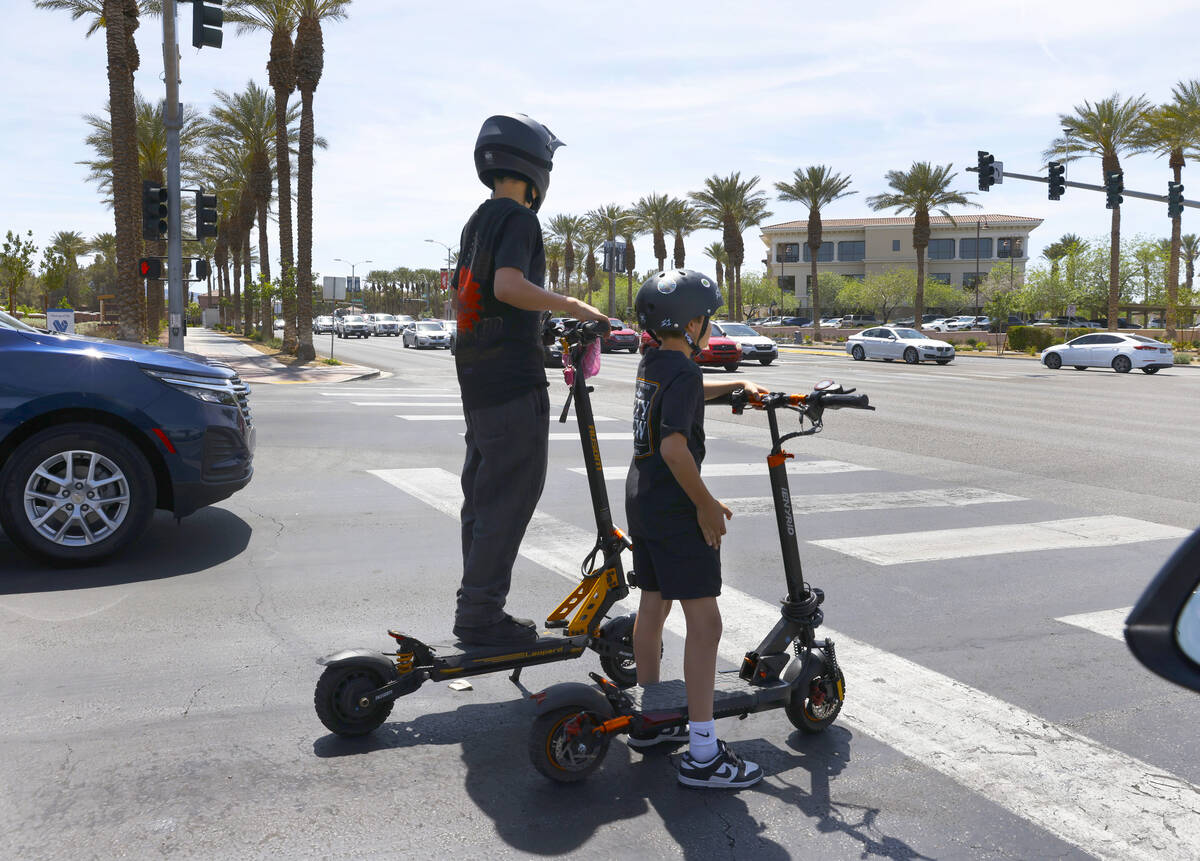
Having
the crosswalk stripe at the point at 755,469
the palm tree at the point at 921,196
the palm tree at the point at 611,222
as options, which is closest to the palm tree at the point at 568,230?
the palm tree at the point at 611,222

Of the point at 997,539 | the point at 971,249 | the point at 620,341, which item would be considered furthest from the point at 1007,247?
the point at 997,539

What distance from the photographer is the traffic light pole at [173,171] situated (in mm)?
16734

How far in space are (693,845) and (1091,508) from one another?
6419mm

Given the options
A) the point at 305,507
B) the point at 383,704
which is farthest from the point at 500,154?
the point at 305,507

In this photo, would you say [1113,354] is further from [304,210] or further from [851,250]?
[851,250]

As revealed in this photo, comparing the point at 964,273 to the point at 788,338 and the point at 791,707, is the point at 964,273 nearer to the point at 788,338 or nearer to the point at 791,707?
the point at 788,338

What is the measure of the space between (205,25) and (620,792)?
1440 cm

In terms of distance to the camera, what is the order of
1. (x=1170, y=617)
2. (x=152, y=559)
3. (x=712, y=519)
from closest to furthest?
(x=1170, y=617)
(x=712, y=519)
(x=152, y=559)

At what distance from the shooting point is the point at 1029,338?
48188 mm

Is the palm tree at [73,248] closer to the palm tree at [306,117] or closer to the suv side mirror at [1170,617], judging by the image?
the palm tree at [306,117]

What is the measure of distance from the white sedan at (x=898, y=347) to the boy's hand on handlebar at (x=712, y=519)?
35584 mm

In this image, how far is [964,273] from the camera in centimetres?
10419

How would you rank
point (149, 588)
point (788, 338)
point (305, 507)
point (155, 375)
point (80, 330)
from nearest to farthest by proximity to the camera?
point (149, 588) < point (155, 375) < point (305, 507) < point (80, 330) < point (788, 338)

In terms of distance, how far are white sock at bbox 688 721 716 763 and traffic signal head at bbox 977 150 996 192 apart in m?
28.1
